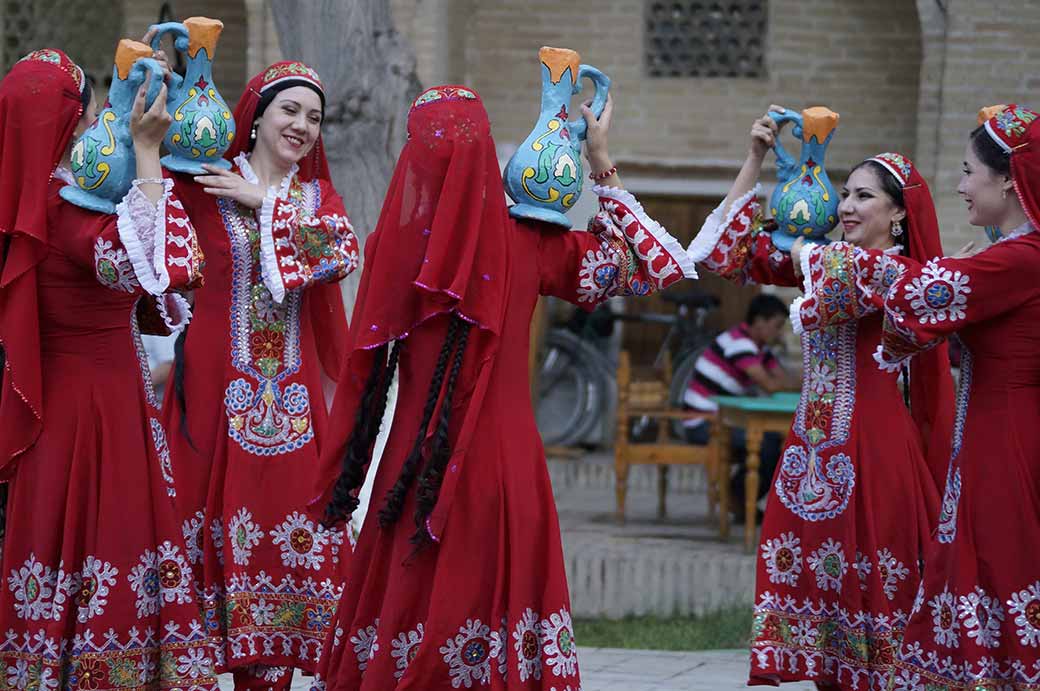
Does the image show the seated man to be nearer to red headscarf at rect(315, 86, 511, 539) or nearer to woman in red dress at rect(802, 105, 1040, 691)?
woman in red dress at rect(802, 105, 1040, 691)

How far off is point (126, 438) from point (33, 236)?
58 cm

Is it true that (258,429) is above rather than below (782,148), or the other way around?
below

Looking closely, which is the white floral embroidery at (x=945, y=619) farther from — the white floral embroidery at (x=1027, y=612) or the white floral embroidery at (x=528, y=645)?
the white floral embroidery at (x=528, y=645)

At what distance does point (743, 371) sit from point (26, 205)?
627cm

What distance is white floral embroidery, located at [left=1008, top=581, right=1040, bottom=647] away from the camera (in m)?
3.73

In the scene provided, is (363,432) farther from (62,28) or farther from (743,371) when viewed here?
(62,28)

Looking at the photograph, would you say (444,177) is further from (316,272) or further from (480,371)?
(316,272)

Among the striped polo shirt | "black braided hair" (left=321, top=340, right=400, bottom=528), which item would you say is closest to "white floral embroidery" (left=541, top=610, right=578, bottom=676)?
"black braided hair" (left=321, top=340, right=400, bottom=528)

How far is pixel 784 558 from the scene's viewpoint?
4.78 m

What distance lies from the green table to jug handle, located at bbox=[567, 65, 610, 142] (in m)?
4.47

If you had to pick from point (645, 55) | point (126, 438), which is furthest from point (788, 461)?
point (645, 55)

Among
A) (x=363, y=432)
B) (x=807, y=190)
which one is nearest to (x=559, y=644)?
(x=363, y=432)

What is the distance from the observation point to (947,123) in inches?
415

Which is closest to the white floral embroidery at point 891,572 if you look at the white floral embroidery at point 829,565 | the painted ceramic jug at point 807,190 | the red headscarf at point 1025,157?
the white floral embroidery at point 829,565
